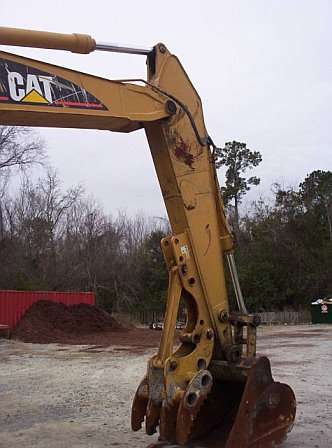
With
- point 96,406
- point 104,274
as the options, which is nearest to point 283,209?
point 104,274

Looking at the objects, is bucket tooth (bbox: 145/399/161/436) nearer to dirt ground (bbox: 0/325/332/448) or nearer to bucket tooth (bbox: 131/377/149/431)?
bucket tooth (bbox: 131/377/149/431)

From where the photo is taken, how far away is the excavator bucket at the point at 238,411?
17.0 feet

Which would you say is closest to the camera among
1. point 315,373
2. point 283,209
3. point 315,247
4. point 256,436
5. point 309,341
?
point 256,436

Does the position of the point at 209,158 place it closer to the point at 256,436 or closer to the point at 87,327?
the point at 256,436

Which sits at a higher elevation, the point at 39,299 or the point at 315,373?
the point at 39,299

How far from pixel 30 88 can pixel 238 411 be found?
→ 11.4 feet

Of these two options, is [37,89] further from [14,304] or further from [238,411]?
[14,304]

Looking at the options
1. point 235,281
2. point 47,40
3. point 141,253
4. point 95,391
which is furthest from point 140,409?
point 141,253

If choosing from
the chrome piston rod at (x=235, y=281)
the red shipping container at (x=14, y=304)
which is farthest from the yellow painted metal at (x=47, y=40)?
the red shipping container at (x=14, y=304)

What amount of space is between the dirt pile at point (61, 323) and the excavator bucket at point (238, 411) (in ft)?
53.6

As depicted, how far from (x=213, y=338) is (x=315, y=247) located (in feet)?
113

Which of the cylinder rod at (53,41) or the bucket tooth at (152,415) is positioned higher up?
the cylinder rod at (53,41)

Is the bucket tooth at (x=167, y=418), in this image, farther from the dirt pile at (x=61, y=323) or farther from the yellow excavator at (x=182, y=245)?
the dirt pile at (x=61, y=323)

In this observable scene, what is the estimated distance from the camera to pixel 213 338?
5.78 meters
